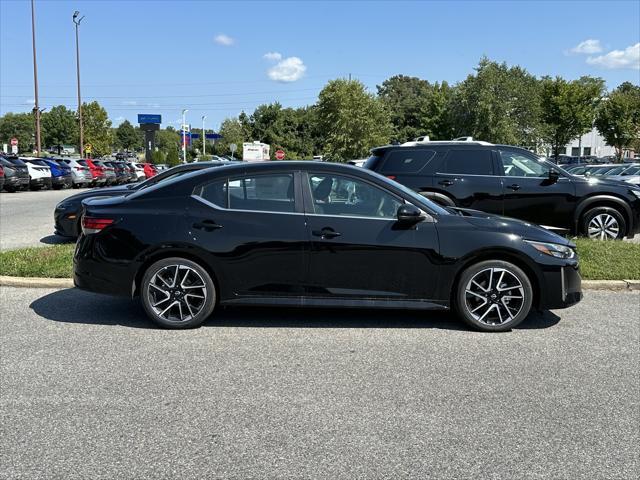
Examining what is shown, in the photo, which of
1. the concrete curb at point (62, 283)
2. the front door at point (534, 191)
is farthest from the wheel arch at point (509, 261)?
the front door at point (534, 191)

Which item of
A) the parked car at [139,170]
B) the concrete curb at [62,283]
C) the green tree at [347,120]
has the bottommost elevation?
the concrete curb at [62,283]

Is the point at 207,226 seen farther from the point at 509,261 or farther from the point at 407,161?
the point at 407,161

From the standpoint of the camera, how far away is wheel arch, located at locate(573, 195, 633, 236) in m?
10.1

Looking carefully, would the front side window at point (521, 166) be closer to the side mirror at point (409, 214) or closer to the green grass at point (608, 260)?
the green grass at point (608, 260)

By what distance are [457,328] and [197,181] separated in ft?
9.62

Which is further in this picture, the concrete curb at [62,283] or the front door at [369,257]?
the concrete curb at [62,283]

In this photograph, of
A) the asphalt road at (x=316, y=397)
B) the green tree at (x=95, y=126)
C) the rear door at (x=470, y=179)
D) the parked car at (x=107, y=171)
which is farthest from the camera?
the green tree at (x=95, y=126)

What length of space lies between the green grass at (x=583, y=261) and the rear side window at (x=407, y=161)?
2791mm

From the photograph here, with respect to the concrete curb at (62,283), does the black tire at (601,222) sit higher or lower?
higher

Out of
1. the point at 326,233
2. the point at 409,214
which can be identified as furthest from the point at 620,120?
the point at 326,233

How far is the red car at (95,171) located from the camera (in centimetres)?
3340

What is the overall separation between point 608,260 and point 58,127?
110m

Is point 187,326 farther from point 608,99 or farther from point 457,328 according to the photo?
point 608,99

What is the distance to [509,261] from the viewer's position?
5645 mm
